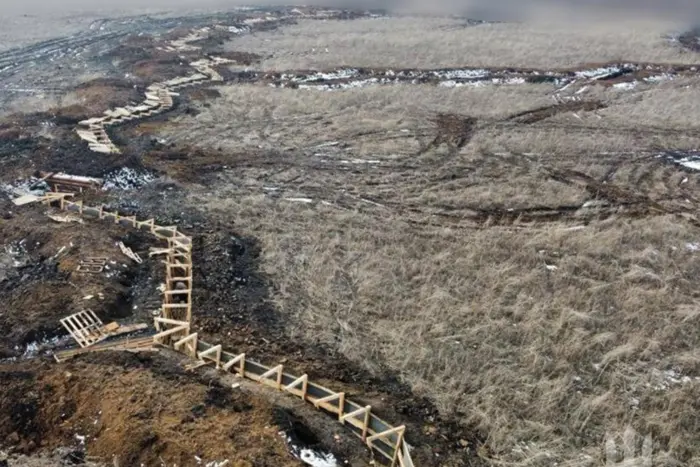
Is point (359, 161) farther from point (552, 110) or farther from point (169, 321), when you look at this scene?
point (552, 110)

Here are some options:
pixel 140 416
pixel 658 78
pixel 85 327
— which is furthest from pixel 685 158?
pixel 85 327

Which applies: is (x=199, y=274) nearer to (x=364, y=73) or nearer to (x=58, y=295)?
(x=58, y=295)

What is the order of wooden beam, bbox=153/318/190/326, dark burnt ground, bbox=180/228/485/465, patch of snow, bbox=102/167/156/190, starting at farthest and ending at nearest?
patch of snow, bbox=102/167/156/190 → wooden beam, bbox=153/318/190/326 → dark burnt ground, bbox=180/228/485/465

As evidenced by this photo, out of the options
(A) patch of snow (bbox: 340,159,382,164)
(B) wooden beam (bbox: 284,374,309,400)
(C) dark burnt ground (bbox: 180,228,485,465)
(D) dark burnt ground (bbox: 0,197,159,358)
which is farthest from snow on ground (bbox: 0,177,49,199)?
(B) wooden beam (bbox: 284,374,309,400)

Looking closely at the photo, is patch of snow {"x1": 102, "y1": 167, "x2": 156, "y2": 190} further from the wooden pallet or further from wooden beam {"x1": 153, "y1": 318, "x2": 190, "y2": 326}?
the wooden pallet

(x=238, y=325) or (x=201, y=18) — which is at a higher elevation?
(x=201, y=18)

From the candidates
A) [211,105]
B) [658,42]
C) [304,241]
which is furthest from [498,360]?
[658,42]

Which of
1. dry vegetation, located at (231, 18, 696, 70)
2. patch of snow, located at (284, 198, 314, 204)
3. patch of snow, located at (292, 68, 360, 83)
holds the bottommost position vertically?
patch of snow, located at (284, 198, 314, 204)
